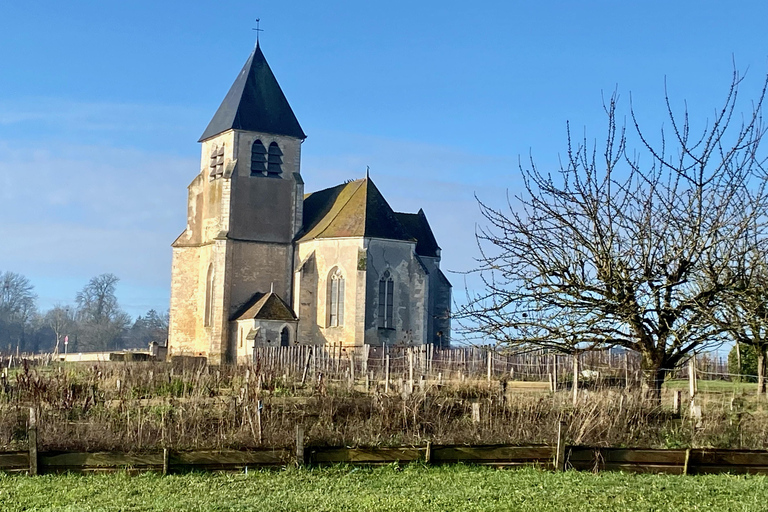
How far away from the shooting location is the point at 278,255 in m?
45.0

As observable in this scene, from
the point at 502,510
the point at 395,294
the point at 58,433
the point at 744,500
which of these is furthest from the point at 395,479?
the point at 395,294

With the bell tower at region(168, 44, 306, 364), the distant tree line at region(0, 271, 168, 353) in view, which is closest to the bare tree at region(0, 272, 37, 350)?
the distant tree line at region(0, 271, 168, 353)

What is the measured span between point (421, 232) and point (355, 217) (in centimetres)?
795

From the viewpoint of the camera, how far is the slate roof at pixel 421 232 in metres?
48.9

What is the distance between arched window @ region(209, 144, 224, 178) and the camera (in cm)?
4612

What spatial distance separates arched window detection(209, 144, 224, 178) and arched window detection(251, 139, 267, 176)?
1619 millimetres

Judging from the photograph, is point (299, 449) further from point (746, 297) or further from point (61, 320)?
point (61, 320)

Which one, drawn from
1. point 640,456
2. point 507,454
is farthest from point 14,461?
point 640,456

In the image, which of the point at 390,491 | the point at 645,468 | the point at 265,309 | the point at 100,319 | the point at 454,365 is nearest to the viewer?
the point at 390,491

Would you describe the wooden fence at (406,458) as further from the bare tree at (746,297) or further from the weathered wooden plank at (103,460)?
the bare tree at (746,297)

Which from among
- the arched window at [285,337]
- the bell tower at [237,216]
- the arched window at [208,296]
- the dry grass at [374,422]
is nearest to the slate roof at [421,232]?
the bell tower at [237,216]

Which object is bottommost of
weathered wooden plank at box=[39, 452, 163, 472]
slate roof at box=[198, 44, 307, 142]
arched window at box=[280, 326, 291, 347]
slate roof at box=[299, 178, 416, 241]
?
weathered wooden plank at box=[39, 452, 163, 472]

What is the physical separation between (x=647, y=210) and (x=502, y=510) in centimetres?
633

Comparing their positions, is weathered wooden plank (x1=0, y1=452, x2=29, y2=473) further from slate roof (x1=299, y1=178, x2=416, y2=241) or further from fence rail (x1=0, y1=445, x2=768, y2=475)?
slate roof (x1=299, y1=178, x2=416, y2=241)
